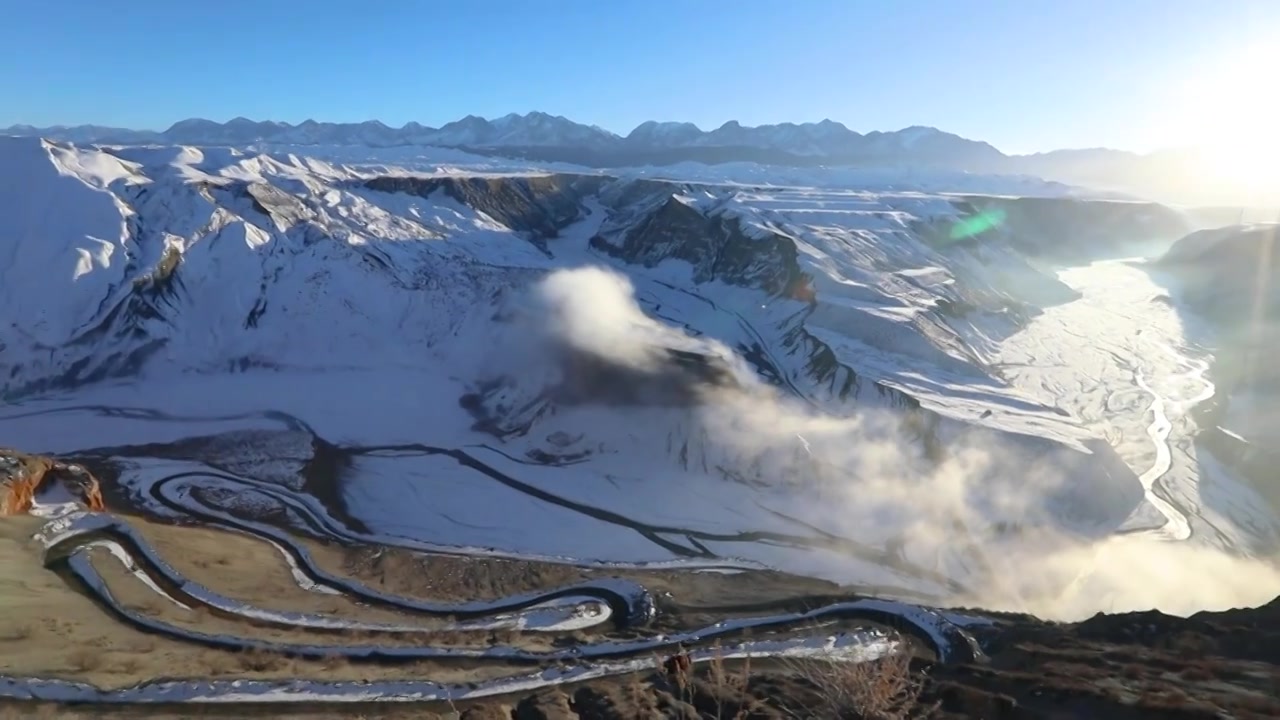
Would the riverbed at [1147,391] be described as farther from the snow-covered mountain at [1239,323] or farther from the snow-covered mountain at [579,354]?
the snow-covered mountain at [579,354]

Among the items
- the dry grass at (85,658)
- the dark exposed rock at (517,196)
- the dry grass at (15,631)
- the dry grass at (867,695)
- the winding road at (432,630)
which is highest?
the dark exposed rock at (517,196)

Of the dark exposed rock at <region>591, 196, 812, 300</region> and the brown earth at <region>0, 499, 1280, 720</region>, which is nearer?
the brown earth at <region>0, 499, 1280, 720</region>

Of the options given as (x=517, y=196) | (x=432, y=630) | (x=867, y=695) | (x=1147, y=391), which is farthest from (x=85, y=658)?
(x=517, y=196)

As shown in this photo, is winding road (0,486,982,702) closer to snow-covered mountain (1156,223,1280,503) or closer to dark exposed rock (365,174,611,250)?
snow-covered mountain (1156,223,1280,503)

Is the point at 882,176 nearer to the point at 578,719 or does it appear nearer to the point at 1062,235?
the point at 1062,235

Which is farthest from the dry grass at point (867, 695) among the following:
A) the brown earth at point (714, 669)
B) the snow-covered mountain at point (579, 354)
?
the snow-covered mountain at point (579, 354)

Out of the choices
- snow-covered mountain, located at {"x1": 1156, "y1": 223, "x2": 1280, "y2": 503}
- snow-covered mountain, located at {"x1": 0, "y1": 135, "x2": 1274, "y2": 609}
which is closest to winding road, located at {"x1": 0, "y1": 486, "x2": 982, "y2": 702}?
snow-covered mountain, located at {"x1": 0, "y1": 135, "x2": 1274, "y2": 609}

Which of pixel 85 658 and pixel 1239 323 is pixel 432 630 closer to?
pixel 85 658
